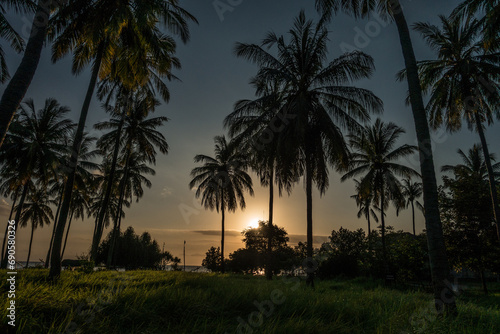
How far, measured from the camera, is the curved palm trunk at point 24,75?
5227mm

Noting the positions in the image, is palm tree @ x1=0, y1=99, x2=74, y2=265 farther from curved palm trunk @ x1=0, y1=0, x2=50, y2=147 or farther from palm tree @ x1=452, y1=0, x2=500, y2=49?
palm tree @ x1=452, y1=0, x2=500, y2=49

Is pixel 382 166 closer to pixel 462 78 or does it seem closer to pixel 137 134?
pixel 462 78

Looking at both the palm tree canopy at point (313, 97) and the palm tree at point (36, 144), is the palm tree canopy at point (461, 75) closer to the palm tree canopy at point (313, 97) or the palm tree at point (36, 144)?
the palm tree canopy at point (313, 97)

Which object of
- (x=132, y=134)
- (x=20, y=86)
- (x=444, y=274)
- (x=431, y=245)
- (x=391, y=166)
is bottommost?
(x=444, y=274)

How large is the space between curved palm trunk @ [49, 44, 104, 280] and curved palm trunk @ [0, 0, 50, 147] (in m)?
4.16

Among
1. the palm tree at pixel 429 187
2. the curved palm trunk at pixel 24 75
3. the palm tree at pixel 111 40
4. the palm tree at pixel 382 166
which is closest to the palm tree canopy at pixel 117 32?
the palm tree at pixel 111 40

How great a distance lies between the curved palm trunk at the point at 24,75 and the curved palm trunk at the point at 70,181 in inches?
164

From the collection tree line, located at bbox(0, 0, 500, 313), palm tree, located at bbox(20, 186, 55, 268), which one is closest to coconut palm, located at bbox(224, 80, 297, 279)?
tree line, located at bbox(0, 0, 500, 313)

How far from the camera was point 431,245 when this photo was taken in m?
5.34

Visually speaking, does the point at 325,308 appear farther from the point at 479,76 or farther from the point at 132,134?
the point at 132,134

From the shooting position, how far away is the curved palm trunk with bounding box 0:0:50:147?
5.23m

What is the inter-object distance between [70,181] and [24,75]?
16.3 ft

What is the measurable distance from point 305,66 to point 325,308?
34.2 ft

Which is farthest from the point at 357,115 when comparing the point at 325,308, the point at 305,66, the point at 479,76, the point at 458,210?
the point at 458,210
